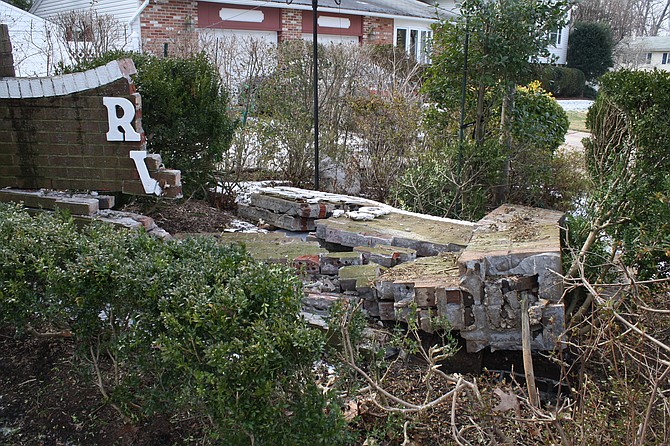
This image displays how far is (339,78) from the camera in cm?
1045

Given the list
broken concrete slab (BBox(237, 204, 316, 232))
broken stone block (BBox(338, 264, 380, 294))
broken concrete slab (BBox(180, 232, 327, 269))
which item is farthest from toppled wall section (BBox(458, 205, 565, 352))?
broken concrete slab (BBox(237, 204, 316, 232))

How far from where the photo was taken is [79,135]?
539 centimetres

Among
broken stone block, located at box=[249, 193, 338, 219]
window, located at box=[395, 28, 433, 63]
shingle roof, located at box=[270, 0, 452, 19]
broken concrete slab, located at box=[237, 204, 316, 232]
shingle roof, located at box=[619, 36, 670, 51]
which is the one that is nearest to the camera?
broken stone block, located at box=[249, 193, 338, 219]

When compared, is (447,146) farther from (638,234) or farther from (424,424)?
(424,424)

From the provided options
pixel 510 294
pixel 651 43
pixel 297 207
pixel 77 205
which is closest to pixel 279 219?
pixel 297 207

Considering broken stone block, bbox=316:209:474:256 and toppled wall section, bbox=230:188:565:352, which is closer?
toppled wall section, bbox=230:188:565:352

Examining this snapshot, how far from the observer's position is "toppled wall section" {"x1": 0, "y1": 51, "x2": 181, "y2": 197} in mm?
5234

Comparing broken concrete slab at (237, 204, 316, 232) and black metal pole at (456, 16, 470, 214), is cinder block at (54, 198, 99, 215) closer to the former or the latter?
broken concrete slab at (237, 204, 316, 232)

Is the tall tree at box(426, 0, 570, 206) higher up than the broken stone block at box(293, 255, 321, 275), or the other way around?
the tall tree at box(426, 0, 570, 206)

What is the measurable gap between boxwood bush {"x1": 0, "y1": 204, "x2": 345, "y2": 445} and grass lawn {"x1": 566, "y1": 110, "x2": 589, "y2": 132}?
18.1 metres

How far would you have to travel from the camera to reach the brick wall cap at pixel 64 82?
518cm

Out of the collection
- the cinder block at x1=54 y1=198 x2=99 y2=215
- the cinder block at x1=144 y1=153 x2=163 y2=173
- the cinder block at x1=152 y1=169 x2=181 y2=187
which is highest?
the cinder block at x1=144 y1=153 x2=163 y2=173

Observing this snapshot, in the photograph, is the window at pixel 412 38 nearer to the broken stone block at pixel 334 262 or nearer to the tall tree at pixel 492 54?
the tall tree at pixel 492 54

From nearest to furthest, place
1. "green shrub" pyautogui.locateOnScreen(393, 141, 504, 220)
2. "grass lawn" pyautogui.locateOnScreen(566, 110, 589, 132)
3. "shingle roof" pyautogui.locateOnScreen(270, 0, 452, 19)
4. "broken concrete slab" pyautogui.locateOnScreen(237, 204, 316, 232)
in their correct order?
"broken concrete slab" pyautogui.locateOnScreen(237, 204, 316, 232), "green shrub" pyautogui.locateOnScreen(393, 141, 504, 220), "grass lawn" pyautogui.locateOnScreen(566, 110, 589, 132), "shingle roof" pyautogui.locateOnScreen(270, 0, 452, 19)
